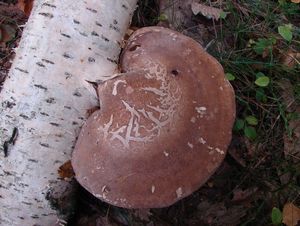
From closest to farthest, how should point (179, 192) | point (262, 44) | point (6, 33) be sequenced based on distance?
point (179, 192) < point (262, 44) < point (6, 33)

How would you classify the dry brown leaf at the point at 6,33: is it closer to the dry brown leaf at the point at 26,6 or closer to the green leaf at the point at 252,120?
the dry brown leaf at the point at 26,6

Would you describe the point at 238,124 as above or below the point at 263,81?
below

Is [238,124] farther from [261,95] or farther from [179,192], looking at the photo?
[179,192]

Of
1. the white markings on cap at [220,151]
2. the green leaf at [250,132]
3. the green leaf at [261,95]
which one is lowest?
the green leaf at [250,132]

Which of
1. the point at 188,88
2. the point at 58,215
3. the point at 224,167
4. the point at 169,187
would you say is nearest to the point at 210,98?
the point at 188,88

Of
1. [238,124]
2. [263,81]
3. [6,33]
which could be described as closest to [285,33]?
[263,81]

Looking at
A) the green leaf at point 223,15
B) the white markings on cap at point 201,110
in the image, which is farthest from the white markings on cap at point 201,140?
the green leaf at point 223,15

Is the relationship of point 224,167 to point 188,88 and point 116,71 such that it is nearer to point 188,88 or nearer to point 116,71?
point 188,88
